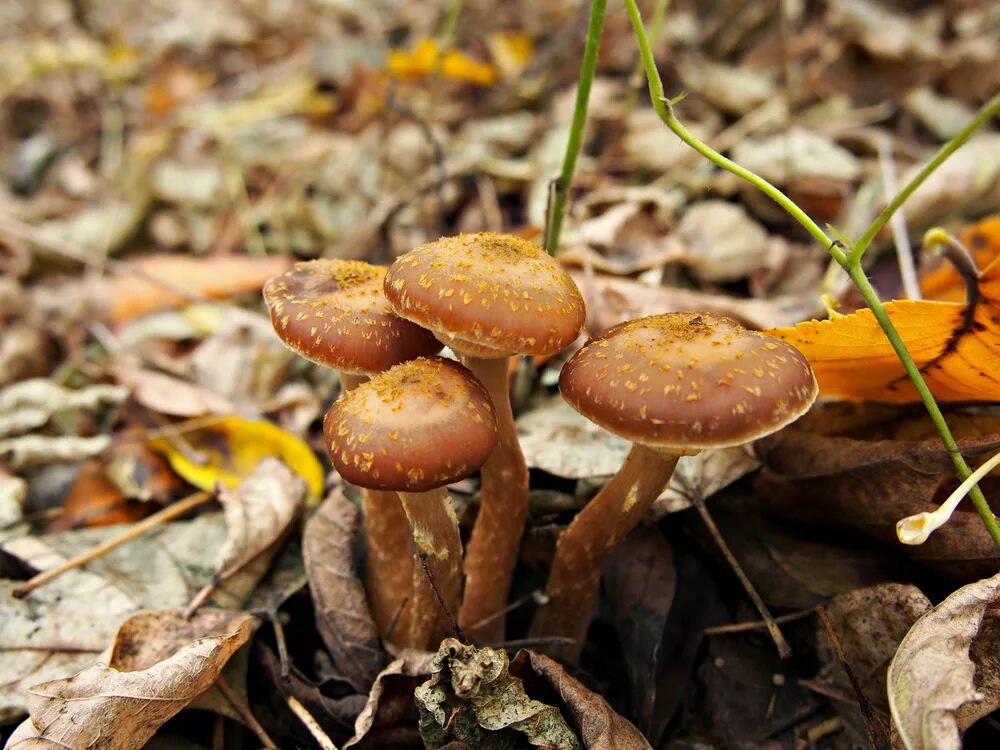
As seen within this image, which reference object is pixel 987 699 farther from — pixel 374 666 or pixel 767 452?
pixel 374 666

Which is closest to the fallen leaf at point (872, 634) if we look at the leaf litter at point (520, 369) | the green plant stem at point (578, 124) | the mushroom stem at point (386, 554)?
the leaf litter at point (520, 369)

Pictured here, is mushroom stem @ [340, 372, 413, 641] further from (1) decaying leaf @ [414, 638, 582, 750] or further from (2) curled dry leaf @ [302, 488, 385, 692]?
(1) decaying leaf @ [414, 638, 582, 750]

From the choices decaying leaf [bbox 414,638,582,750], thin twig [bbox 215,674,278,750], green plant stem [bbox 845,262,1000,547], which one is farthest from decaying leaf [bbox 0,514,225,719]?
green plant stem [bbox 845,262,1000,547]

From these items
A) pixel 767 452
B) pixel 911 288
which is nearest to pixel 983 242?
pixel 911 288

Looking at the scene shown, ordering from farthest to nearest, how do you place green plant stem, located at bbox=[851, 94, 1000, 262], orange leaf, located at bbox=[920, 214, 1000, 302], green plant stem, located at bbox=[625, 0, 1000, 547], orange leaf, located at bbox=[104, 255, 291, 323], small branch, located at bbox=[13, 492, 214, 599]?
orange leaf, located at bbox=[104, 255, 291, 323]
orange leaf, located at bbox=[920, 214, 1000, 302]
small branch, located at bbox=[13, 492, 214, 599]
green plant stem, located at bbox=[625, 0, 1000, 547]
green plant stem, located at bbox=[851, 94, 1000, 262]

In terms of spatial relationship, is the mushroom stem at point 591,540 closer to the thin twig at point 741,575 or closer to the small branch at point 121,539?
the thin twig at point 741,575
